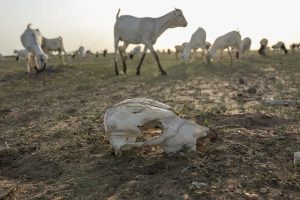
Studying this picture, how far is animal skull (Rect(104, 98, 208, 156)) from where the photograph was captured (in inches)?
219

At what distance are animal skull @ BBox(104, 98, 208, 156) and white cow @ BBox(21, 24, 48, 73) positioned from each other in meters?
13.3

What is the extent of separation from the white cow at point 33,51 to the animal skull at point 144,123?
13.3 metres

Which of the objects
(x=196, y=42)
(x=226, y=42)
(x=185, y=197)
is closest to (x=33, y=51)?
(x=226, y=42)

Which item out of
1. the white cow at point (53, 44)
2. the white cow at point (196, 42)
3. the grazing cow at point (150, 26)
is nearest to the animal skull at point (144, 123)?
the grazing cow at point (150, 26)

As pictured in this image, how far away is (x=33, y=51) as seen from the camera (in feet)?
63.5

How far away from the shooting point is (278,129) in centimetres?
678

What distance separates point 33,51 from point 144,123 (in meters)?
14.8

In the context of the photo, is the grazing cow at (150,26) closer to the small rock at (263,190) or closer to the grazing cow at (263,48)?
the small rock at (263,190)

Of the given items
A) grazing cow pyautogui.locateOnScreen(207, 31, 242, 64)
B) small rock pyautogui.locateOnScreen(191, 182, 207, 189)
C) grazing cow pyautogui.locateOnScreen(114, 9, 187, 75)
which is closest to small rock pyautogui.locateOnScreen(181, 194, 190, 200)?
small rock pyautogui.locateOnScreen(191, 182, 207, 189)

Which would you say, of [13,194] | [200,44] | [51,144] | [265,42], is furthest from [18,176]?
[265,42]

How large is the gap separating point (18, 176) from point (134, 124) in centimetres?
156

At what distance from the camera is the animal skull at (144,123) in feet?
18.2

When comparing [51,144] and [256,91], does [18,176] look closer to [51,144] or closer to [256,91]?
[51,144]

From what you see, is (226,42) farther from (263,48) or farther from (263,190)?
(263,190)
